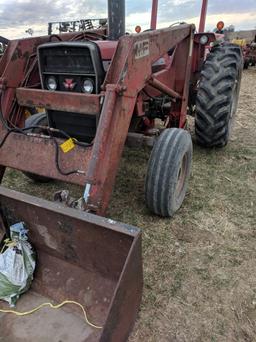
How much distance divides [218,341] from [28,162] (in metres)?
1.92

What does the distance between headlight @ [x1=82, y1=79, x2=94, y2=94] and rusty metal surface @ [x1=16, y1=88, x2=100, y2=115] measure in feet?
0.55

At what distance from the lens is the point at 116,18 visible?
3219mm

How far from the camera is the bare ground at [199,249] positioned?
223cm

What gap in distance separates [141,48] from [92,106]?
591 mm

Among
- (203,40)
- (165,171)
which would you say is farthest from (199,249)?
(203,40)

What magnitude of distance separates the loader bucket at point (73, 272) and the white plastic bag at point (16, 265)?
0.07m

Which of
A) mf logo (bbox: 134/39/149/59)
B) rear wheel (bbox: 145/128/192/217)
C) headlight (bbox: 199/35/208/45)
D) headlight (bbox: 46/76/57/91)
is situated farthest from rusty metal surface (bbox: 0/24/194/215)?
headlight (bbox: 199/35/208/45)

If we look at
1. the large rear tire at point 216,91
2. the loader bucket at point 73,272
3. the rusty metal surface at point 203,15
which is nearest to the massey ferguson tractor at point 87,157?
the loader bucket at point 73,272

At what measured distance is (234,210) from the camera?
349 centimetres

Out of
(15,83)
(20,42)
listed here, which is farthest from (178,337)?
(20,42)

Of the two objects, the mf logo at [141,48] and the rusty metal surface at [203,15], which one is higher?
the rusty metal surface at [203,15]

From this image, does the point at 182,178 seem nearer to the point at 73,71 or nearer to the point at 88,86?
the point at 88,86

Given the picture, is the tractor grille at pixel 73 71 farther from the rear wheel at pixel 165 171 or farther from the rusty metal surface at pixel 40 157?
the rear wheel at pixel 165 171

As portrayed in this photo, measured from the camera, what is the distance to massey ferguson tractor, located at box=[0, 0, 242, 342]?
211 centimetres
